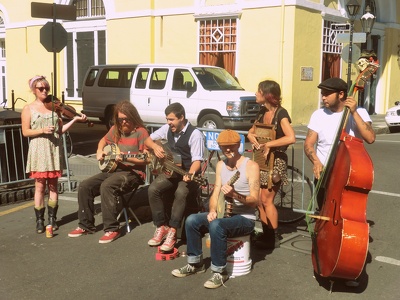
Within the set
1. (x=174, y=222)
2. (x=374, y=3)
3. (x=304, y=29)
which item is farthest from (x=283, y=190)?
(x=374, y=3)

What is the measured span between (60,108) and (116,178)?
100 centimetres

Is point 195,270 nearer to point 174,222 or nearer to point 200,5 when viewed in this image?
point 174,222

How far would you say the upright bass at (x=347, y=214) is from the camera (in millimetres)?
4066

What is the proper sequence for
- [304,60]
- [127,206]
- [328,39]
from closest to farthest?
[127,206] < [304,60] < [328,39]

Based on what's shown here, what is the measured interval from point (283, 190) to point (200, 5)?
1414cm

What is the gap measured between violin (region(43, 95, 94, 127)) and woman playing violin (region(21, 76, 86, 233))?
32 millimetres

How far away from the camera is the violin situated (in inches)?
241

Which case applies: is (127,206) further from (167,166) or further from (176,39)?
(176,39)

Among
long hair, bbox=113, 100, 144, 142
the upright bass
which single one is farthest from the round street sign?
the upright bass

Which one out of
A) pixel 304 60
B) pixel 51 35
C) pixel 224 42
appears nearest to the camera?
pixel 51 35

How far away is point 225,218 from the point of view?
192 inches

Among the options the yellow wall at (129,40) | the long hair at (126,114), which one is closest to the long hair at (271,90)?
the long hair at (126,114)

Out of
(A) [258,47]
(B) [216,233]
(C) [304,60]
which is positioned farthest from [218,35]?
(B) [216,233]

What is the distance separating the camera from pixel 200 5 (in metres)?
19.8
